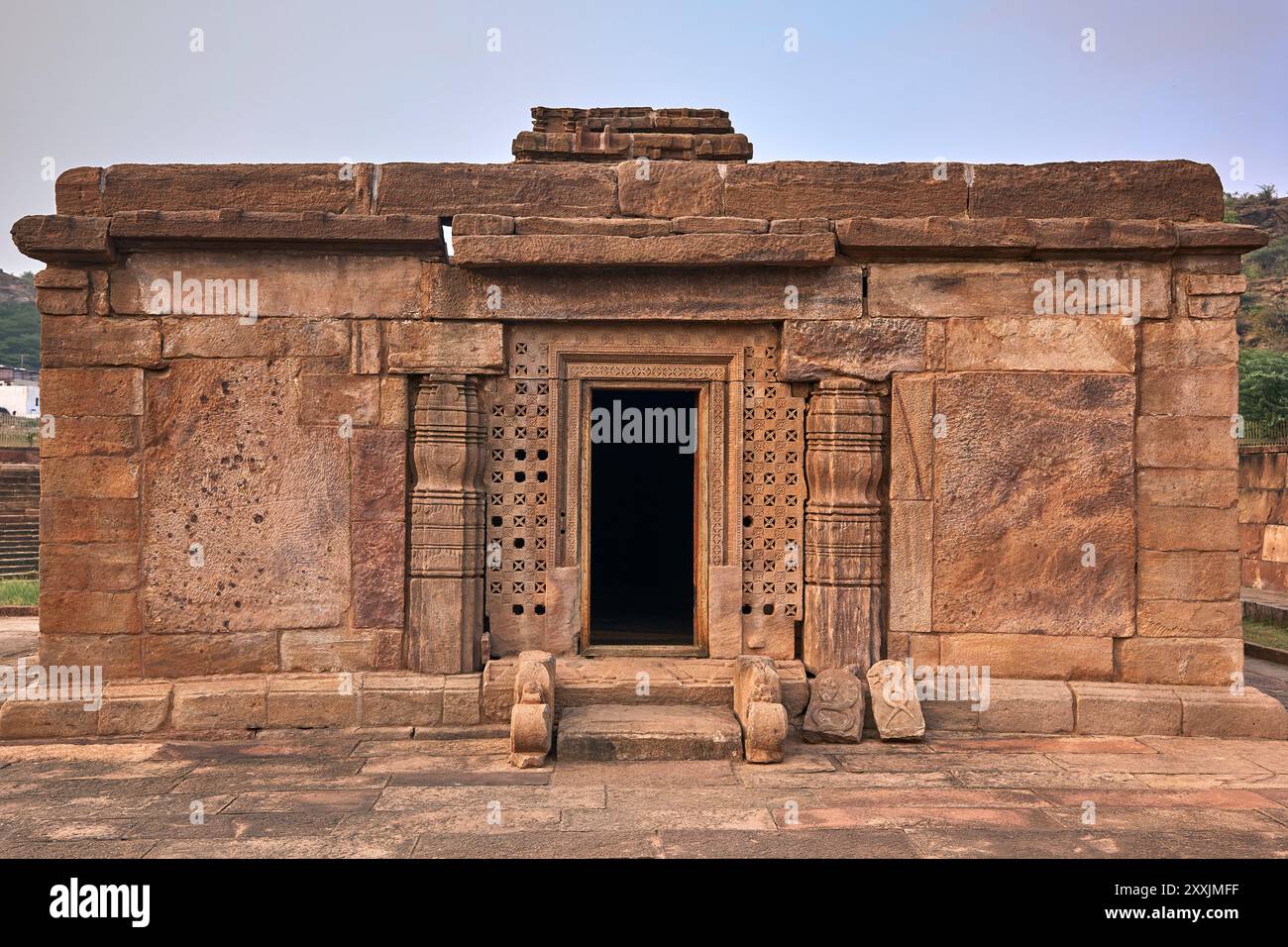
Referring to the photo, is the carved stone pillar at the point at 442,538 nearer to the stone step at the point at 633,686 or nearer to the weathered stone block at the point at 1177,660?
the stone step at the point at 633,686

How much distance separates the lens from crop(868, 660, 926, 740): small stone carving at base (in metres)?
5.77

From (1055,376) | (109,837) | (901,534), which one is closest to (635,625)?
(901,534)

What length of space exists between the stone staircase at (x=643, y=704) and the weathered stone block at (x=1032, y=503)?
1231 millimetres

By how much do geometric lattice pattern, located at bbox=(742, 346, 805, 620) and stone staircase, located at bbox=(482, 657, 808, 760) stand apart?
59 cm

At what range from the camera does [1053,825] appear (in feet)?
14.5

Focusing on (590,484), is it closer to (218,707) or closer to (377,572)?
(377,572)

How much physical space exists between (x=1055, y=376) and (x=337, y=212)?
451 cm

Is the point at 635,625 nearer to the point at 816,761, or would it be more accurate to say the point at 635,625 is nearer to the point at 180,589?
the point at 816,761

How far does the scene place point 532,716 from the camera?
5.30m

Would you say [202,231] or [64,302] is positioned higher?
[202,231]

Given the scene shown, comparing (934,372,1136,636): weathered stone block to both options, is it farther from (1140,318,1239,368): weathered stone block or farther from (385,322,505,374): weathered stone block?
(385,322,505,374): weathered stone block

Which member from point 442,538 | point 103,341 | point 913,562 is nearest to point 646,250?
point 442,538

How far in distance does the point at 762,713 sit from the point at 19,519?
18891 mm

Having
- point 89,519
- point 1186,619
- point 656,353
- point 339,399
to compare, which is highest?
point 656,353
